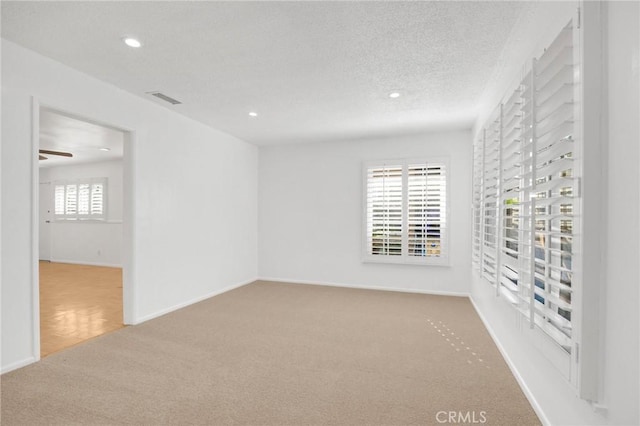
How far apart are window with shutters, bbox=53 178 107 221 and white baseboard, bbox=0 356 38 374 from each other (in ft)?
19.5

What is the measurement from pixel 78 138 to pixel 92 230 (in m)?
3.20

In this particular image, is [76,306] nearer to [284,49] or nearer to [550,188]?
[284,49]

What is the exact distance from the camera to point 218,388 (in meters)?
2.26

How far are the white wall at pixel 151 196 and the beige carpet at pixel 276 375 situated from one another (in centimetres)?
51

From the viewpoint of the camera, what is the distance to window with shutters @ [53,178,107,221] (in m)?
7.81

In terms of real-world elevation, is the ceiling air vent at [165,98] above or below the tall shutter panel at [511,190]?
above

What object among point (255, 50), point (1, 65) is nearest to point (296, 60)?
point (255, 50)

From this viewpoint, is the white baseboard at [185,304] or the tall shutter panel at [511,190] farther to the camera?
the white baseboard at [185,304]

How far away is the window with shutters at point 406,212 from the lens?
5.00 meters

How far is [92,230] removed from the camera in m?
7.86

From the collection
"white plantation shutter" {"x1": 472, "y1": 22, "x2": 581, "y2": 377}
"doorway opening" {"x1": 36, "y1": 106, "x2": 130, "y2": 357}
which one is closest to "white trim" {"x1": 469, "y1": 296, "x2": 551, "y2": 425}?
"white plantation shutter" {"x1": 472, "y1": 22, "x2": 581, "y2": 377}

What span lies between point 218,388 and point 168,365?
0.61 m

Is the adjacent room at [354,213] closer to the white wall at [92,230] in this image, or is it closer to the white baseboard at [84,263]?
the white wall at [92,230]

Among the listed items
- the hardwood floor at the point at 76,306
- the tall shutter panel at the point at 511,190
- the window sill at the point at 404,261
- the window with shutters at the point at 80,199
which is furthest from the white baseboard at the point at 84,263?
the tall shutter panel at the point at 511,190
